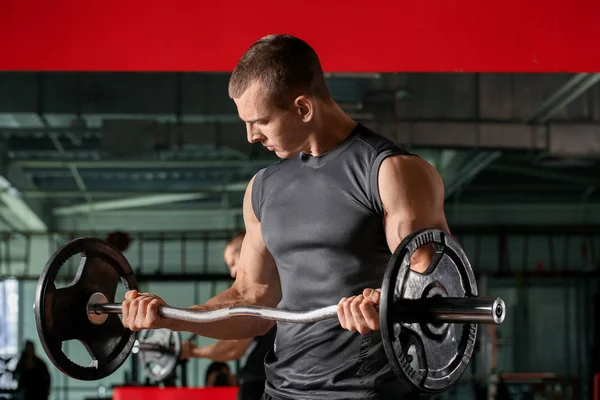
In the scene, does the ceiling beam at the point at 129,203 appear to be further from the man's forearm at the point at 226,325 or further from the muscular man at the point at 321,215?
the muscular man at the point at 321,215

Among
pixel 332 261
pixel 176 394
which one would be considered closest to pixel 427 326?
pixel 332 261

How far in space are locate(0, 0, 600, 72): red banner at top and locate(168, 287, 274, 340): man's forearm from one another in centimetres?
201

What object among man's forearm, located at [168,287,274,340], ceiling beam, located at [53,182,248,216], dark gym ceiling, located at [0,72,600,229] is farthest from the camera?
ceiling beam, located at [53,182,248,216]

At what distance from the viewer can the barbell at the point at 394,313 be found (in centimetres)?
204

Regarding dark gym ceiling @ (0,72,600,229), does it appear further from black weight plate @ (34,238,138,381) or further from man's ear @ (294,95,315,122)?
man's ear @ (294,95,315,122)

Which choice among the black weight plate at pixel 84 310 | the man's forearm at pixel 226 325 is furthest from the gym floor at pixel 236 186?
the man's forearm at pixel 226 325

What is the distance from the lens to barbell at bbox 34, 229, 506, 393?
204cm

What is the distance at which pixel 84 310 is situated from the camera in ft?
8.97

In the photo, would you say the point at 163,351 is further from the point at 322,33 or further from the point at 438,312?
the point at 438,312

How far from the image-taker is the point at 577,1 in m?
4.48

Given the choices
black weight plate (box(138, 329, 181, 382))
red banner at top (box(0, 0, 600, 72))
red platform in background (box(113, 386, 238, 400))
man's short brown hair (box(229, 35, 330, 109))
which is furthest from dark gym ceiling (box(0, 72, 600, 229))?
man's short brown hair (box(229, 35, 330, 109))

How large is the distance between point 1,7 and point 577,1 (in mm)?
2839

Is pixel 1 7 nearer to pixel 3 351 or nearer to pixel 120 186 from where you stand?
pixel 120 186

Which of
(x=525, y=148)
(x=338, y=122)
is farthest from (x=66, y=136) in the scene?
(x=338, y=122)
